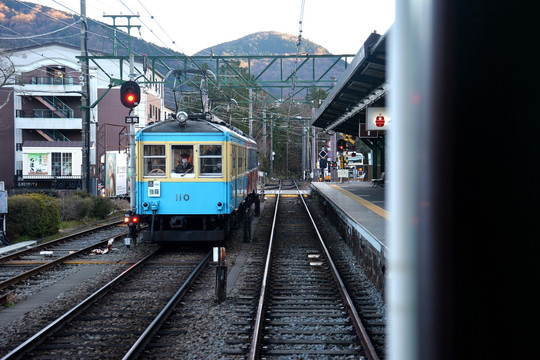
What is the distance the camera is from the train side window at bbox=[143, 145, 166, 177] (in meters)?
11.7

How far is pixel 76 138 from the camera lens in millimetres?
38688

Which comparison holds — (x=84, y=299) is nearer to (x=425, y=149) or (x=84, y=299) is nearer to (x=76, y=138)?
(x=425, y=149)

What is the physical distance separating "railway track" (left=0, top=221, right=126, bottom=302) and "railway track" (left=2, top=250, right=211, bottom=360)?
141 centimetres

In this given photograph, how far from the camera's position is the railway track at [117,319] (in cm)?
560

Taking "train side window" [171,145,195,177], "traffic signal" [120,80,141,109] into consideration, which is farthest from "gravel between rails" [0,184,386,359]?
"traffic signal" [120,80,141,109]

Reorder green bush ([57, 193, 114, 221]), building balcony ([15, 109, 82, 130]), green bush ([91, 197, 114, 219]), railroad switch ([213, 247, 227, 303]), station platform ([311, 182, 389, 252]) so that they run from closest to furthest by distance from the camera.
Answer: railroad switch ([213, 247, 227, 303]) < station platform ([311, 182, 389, 252]) < green bush ([57, 193, 114, 221]) < green bush ([91, 197, 114, 219]) < building balcony ([15, 109, 82, 130])

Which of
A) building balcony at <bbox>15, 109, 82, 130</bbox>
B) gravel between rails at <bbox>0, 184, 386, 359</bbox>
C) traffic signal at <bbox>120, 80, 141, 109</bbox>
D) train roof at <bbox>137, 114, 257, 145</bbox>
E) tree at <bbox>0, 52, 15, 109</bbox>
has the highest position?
tree at <bbox>0, 52, 15, 109</bbox>

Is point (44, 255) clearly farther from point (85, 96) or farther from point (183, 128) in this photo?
point (85, 96)

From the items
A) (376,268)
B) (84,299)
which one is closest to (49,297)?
(84,299)

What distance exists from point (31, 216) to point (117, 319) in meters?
7.97

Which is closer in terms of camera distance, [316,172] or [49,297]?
→ [49,297]

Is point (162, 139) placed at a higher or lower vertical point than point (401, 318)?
higher

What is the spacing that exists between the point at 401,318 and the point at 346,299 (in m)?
6.52

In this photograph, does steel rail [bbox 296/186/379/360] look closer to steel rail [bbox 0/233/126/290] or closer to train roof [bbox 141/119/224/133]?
train roof [bbox 141/119/224/133]
